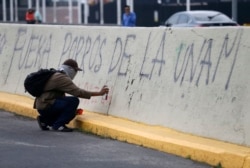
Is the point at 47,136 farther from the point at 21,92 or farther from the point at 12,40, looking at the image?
the point at 12,40

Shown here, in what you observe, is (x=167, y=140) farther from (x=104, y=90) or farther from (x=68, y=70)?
(x=68, y=70)

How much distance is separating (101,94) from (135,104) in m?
0.52

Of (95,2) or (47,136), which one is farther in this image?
(95,2)

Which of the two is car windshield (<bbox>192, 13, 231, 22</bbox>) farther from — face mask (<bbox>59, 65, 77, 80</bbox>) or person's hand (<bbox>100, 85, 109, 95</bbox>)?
face mask (<bbox>59, 65, 77, 80</bbox>)

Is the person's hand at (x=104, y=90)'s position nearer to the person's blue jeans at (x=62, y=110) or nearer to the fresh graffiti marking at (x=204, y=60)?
the person's blue jeans at (x=62, y=110)

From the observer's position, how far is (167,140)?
32.5 ft

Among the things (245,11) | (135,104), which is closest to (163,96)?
(135,104)

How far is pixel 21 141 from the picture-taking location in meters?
10.7

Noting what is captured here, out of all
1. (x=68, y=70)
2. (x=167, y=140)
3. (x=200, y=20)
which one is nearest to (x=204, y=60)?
(x=167, y=140)

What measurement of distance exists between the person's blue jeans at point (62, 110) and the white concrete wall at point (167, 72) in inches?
29.6

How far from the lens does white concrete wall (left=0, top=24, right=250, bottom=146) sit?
9.62 m

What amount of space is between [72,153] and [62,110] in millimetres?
1780

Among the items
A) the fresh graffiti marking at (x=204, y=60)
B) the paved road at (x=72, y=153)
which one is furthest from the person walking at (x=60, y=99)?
the fresh graffiti marking at (x=204, y=60)

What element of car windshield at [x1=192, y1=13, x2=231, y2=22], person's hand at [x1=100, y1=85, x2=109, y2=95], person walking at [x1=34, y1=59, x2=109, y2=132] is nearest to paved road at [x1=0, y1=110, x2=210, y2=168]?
person walking at [x1=34, y1=59, x2=109, y2=132]
